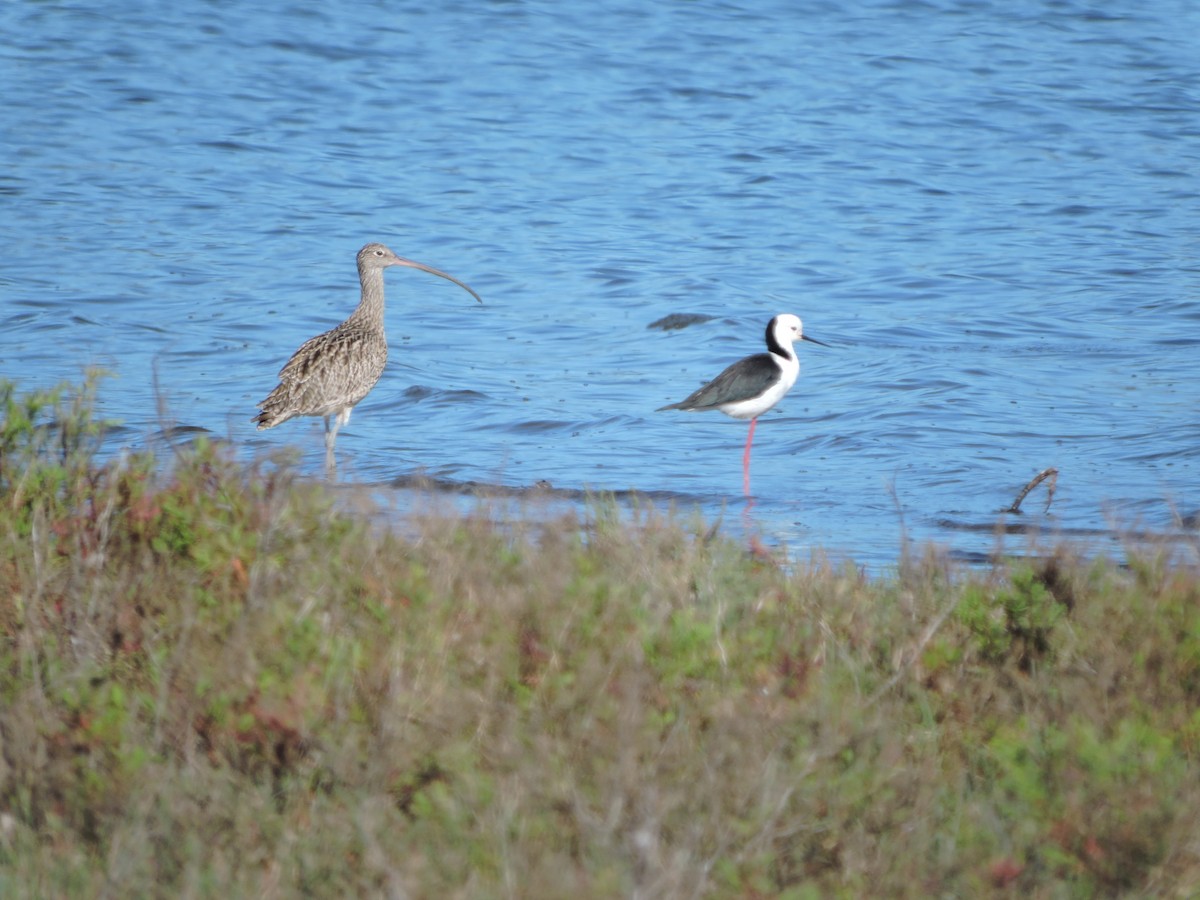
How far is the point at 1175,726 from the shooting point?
13.5 ft

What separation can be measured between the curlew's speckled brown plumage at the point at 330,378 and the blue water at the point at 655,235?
403mm

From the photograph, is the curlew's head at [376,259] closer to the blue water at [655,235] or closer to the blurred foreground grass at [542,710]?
the blue water at [655,235]

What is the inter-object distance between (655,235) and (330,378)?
9700 millimetres

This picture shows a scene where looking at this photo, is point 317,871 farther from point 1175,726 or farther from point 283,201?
point 283,201

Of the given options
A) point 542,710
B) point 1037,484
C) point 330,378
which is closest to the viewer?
point 542,710

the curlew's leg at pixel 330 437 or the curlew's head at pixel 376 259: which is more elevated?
the curlew's head at pixel 376 259

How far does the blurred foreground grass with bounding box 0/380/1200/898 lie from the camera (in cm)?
338

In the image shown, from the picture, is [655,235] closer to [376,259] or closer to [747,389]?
[376,259]

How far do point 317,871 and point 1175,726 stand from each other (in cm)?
230

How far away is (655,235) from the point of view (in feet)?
65.8

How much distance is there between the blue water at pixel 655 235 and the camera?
11.3 metres

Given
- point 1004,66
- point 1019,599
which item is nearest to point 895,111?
point 1004,66

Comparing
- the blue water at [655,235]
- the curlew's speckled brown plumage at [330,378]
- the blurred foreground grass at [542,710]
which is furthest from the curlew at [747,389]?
the blurred foreground grass at [542,710]

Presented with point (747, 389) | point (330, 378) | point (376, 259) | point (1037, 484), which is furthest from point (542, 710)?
point (376, 259)
